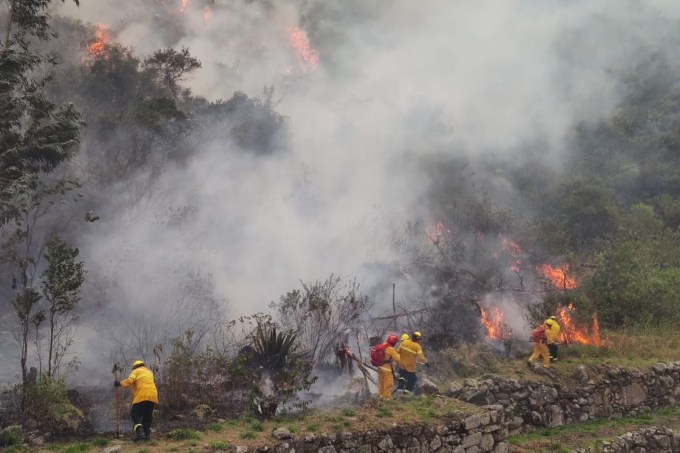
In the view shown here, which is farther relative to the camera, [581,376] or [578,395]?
[581,376]

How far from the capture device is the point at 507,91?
46219 millimetres

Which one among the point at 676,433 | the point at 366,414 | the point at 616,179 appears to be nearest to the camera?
the point at 366,414

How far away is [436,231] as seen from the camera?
23.3m

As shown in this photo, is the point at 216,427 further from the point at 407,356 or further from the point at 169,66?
the point at 169,66

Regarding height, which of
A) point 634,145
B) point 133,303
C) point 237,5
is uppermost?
point 237,5

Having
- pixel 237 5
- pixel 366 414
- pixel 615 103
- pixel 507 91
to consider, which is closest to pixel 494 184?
pixel 507 91

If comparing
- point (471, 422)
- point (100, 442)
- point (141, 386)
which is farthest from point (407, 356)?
point (100, 442)

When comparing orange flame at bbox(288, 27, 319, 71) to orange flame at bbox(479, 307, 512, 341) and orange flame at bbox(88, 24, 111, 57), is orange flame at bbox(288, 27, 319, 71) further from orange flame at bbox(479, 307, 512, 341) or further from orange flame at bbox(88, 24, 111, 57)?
orange flame at bbox(479, 307, 512, 341)

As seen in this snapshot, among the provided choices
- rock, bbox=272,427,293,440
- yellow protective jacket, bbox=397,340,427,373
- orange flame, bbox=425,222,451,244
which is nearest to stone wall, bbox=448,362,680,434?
yellow protective jacket, bbox=397,340,427,373

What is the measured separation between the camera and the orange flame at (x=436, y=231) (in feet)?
74.1

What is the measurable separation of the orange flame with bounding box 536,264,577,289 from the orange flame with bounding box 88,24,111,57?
1284 inches

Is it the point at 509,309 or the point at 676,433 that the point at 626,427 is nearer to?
the point at 676,433

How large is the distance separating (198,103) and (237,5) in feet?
103

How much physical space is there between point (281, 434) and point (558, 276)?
1655 cm
